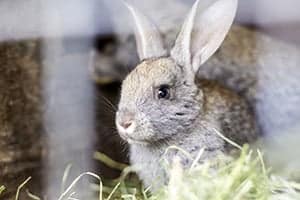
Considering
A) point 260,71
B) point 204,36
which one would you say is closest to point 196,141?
point 204,36

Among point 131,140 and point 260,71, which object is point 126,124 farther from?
point 260,71

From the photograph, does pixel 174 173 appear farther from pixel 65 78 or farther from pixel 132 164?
pixel 65 78

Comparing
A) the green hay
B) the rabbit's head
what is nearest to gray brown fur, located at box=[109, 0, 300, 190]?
the rabbit's head

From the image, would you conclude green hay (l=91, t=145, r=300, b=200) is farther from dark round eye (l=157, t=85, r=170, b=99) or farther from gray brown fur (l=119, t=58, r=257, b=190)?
dark round eye (l=157, t=85, r=170, b=99)

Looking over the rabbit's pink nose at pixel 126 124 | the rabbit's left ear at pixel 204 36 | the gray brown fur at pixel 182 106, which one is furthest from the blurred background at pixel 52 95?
the rabbit's left ear at pixel 204 36

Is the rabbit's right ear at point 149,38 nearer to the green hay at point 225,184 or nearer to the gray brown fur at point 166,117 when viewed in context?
Result: the gray brown fur at point 166,117

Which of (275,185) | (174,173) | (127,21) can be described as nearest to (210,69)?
(127,21)

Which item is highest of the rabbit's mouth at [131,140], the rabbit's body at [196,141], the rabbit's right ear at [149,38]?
the rabbit's right ear at [149,38]
